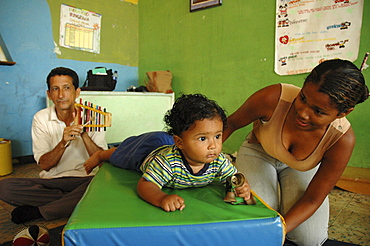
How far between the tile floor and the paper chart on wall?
129 cm

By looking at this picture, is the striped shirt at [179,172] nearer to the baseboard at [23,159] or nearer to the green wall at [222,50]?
the green wall at [222,50]

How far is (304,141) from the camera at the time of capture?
1.34 meters

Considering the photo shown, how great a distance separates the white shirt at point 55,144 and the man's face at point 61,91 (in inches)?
4.6

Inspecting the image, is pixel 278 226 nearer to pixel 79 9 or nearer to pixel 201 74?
pixel 201 74

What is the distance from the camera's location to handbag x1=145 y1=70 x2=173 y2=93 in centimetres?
383

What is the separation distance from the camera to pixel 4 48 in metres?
3.15

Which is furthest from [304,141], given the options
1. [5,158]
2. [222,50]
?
[5,158]

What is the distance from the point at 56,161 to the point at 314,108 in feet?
5.14

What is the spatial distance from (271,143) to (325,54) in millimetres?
1745

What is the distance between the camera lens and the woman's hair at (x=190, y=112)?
1125 mm

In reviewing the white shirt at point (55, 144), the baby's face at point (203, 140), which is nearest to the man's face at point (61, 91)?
the white shirt at point (55, 144)

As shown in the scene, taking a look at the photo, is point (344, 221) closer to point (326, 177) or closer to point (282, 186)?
point (282, 186)

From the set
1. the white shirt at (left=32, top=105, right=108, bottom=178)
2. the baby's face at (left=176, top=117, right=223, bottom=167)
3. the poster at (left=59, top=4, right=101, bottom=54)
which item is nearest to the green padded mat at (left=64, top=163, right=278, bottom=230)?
the baby's face at (left=176, top=117, right=223, bottom=167)

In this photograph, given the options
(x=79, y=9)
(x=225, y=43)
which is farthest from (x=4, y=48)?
(x=225, y=43)
